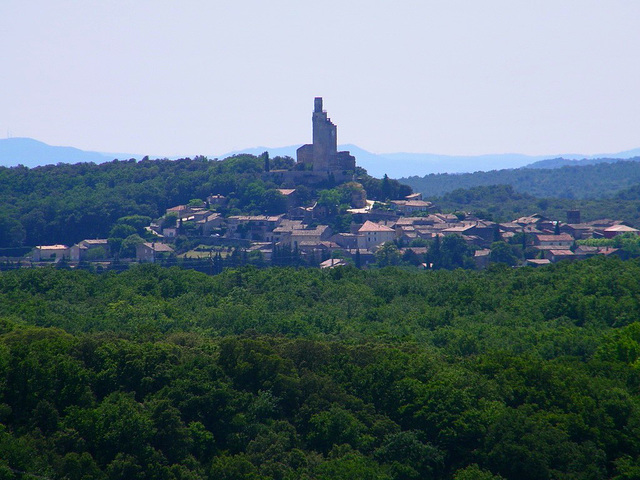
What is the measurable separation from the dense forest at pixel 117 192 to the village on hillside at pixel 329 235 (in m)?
1.60

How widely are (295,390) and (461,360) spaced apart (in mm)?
6772

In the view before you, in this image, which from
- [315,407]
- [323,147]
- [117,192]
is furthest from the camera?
[117,192]

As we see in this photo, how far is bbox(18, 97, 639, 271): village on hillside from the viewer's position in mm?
87750

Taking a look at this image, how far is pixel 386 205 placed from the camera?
104688 mm

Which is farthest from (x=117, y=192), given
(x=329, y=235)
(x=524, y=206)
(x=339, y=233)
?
(x=524, y=206)

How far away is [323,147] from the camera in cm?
10838

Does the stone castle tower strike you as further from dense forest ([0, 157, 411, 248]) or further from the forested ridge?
the forested ridge

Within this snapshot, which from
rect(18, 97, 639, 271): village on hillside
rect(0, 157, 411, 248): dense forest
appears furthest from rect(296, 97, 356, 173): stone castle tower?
rect(0, 157, 411, 248): dense forest

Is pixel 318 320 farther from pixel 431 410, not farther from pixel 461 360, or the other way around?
pixel 431 410

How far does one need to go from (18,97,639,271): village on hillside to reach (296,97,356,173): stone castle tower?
0.09 m

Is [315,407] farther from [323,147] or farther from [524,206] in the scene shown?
[524,206]

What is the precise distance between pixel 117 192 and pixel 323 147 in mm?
20469

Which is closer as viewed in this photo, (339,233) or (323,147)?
(339,233)

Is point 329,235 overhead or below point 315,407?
below
